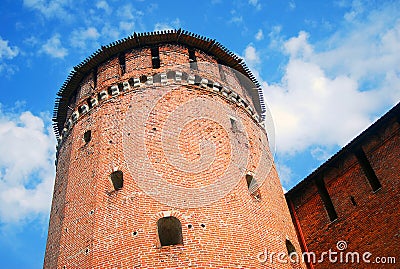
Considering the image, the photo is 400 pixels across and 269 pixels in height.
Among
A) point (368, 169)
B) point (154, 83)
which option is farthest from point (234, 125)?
point (368, 169)

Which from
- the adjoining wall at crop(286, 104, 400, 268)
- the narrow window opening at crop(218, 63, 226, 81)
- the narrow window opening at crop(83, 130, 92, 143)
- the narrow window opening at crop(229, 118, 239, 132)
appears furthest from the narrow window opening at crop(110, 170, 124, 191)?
the adjoining wall at crop(286, 104, 400, 268)

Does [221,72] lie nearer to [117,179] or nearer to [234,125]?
[234,125]

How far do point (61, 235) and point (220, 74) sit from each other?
7.73m

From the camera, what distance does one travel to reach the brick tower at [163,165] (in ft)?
32.7

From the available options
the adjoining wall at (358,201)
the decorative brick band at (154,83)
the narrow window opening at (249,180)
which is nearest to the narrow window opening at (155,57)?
the decorative brick band at (154,83)

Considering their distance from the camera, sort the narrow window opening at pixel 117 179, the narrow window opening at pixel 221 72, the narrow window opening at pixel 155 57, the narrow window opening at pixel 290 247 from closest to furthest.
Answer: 1. the narrow window opening at pixel 117 179
2. the narrow window opening at pixel 290 247
3. the narrow window opening at pixel 155 57
4. the narrow window opening at pixel 221 72

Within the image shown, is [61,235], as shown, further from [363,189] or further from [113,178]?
[363,189]

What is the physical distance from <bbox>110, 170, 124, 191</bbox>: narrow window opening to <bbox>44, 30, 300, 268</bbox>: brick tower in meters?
0.03

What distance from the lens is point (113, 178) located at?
11.5 metres

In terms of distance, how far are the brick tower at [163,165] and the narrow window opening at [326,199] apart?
2.36m

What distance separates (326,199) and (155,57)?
8032 millimetres

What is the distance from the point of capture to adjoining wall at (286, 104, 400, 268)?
1280 centimetres

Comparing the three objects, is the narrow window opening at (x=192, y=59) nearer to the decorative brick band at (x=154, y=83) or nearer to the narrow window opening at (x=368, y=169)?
the decorative brick band at (x=154, y=83)

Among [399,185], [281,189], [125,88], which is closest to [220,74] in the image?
[125,88]
